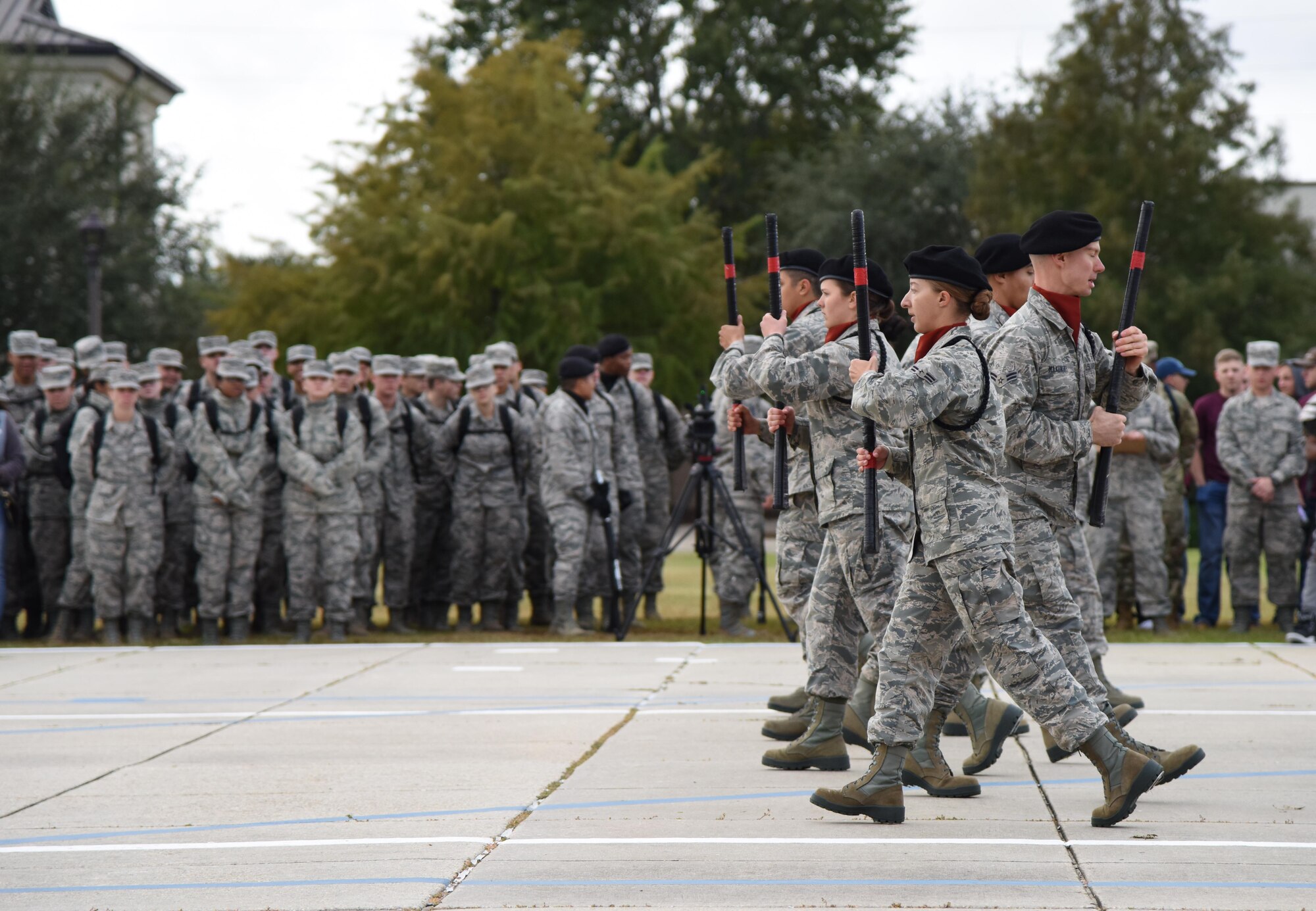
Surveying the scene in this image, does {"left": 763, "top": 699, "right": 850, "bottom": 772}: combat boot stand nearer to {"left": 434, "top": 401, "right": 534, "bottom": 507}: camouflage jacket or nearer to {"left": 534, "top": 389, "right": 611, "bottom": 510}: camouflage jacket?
{"left": 534, "top": 389, "right": 611, "bottom": 510}: camouflage jacket

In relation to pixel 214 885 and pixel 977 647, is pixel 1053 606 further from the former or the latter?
pixel 214 885

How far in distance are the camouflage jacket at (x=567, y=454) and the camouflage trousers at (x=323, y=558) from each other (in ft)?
5.30

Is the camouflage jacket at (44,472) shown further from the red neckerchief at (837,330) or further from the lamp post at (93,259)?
the red neckerchief at (837,330)

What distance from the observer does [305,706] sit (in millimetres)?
9352

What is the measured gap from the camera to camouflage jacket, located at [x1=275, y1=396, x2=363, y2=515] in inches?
515

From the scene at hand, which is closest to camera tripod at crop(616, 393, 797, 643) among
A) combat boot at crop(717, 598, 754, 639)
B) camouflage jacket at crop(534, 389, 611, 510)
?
combat boot at crop(717, 598, 754, 639)

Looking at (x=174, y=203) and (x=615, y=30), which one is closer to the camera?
(x=174, y=203)

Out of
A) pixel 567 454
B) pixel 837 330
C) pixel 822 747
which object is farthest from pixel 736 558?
pixel 837 330

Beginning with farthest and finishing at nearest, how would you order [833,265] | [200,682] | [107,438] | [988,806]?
[107,438], [200,682], [833,265], [988,806]

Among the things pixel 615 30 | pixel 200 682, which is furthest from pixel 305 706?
pixel 615 30

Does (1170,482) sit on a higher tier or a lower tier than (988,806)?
higher

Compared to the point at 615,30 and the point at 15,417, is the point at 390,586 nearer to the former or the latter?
the point at 15,417

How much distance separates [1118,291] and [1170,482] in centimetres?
2627

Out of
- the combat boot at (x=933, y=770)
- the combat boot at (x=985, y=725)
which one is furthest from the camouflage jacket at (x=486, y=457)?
the combat boot at (x=933, y=770)
